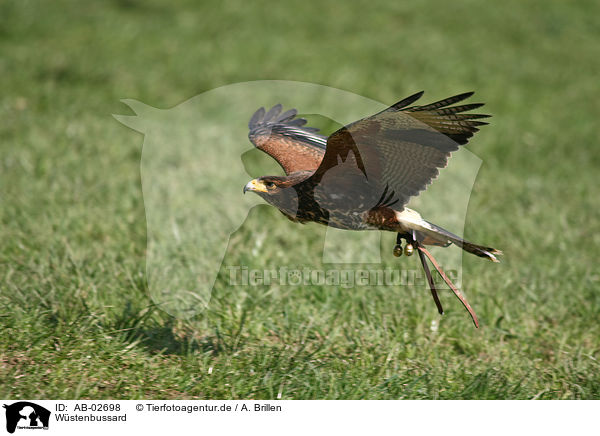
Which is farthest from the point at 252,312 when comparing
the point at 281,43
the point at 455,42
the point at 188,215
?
the point at 455,42

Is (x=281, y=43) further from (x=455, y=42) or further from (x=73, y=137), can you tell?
(x=73, y=137)

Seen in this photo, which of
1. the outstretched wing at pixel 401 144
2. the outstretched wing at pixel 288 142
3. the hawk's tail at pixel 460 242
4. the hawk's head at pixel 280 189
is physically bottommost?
the hawk's tail at pixel 460 242

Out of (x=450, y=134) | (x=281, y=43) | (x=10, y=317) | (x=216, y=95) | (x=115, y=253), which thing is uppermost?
(x=281, y=43)

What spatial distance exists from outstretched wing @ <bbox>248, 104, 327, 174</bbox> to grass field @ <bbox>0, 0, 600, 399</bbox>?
98 cm

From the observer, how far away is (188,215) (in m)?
4.88

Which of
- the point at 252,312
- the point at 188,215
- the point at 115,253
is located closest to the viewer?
the point at 252,312

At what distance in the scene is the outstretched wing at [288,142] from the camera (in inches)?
120

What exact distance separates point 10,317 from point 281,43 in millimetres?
6662
